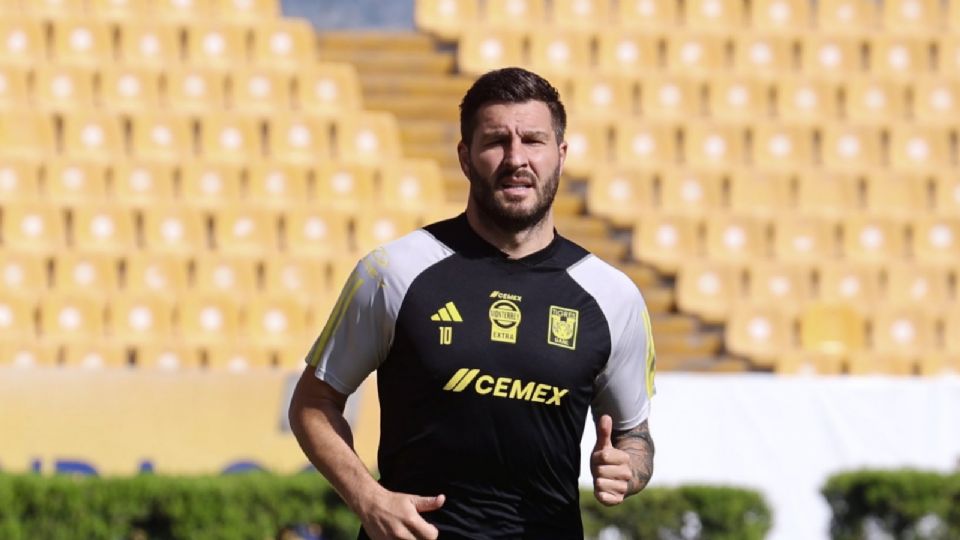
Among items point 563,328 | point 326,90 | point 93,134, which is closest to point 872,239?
point 326,90

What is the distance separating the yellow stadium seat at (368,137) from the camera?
14062mm

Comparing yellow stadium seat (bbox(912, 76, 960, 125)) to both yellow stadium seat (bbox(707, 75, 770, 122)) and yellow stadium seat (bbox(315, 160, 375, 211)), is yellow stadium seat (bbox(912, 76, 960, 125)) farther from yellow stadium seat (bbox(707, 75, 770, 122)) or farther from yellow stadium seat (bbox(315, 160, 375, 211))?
yellow stadium seat (bbox(315, 160, 375, 211))

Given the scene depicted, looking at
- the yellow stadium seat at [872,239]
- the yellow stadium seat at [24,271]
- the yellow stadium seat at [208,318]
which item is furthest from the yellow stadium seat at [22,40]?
the yellow stadium seat at [872,239]

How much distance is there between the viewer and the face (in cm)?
296

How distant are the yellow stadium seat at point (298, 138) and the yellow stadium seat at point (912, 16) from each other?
5.09 m

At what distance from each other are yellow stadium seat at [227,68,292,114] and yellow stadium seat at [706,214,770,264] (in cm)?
358

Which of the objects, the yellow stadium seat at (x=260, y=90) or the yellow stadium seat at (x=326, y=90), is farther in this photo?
the yellow stadium seat at (x=326, y=90)

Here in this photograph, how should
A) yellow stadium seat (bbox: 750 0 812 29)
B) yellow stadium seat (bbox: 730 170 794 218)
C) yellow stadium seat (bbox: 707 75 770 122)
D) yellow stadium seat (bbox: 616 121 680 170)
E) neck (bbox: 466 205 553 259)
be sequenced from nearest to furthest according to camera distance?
neck (bbox: 466 205 553 259) < yellow stadium seat (bbox: 730 170 794 218) < yellow stadium seat (bbox: 616 121 680 170) < yellow stadium seat (bbox: 707 75 770 122) < yellow stadium seat (bbox: 750 0 812 29)

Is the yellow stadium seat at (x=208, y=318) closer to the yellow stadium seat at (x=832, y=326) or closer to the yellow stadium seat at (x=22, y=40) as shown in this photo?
the yellow stadium seat at (x=22, y=40)

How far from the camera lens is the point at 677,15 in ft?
49.4

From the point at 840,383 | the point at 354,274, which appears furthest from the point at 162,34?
the point at 354,274

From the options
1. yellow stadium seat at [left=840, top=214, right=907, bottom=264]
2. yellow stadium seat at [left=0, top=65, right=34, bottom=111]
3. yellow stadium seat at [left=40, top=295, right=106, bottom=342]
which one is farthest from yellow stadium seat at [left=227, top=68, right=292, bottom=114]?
yellow stadium seat at [left=840, top=214, right=907, bottom=264]

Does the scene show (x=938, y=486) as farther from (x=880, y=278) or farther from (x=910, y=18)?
(x=910, y=18)

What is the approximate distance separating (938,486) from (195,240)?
6.71 metres
